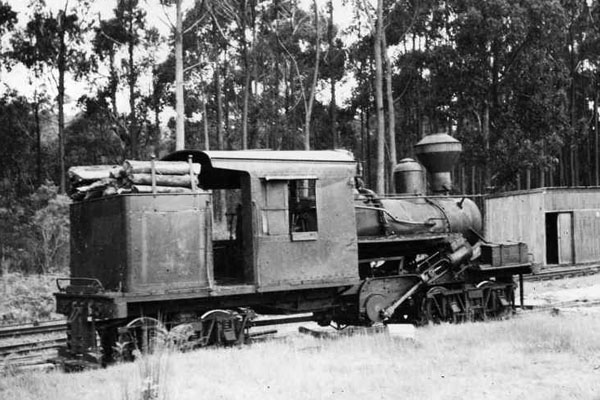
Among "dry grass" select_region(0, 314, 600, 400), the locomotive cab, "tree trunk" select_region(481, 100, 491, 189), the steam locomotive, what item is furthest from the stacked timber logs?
"tree trunk" select_region(481, 100, 491, 189)

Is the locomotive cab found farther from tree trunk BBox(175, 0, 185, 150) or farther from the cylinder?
tree trunk BBox(175, 0, 185, 150)

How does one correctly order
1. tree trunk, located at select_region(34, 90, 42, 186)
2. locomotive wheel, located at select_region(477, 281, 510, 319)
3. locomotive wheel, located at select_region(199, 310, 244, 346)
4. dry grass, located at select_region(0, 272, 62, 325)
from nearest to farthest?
locomotive wheel, located at select_region(199, 310, 244, 346) < locomotive wheel, located at select_region(477, 281, 510, 319) < dry grass, located at select_region(0, 272, 62, 325) < tree trunk, located at select_region(34, 90, 42, 186)

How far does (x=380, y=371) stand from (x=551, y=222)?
19.5 meters

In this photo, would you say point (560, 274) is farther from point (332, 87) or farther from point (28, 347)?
point (332, 87)

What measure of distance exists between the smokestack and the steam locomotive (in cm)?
2

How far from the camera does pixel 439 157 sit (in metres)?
12.0

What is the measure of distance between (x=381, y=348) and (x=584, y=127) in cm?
4073

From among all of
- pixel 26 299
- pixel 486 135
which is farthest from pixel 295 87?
pixel 26 299

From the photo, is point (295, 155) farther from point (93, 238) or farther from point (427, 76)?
point (427, 76)

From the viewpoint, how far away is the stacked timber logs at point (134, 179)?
27.0 ft

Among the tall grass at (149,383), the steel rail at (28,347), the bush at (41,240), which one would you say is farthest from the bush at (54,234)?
the tall grass at (149,383)

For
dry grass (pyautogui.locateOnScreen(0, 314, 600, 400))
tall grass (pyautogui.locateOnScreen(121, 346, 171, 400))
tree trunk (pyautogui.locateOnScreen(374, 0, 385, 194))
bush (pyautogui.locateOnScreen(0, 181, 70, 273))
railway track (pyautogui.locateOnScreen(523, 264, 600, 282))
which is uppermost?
tree trunk (pyautogui.locateOnScreen(374, 0, 385, 194))

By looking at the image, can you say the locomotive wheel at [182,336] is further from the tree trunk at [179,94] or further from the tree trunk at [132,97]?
the tree trunk at [132,97]

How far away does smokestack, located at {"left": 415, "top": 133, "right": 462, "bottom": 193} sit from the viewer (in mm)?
11977
